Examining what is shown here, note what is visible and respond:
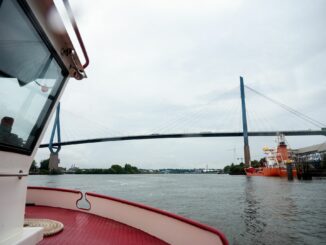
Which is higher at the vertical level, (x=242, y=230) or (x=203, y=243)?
→ (x=203, y=243)

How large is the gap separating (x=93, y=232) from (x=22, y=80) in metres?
2.21

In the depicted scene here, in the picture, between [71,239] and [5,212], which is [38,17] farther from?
[71,239]

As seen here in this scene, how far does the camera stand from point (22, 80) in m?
1.64

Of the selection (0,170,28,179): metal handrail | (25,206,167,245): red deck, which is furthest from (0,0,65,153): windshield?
(25,206,167,245): red deck

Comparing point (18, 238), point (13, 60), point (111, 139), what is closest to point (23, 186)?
point (18, 238)

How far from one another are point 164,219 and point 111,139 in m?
43.0

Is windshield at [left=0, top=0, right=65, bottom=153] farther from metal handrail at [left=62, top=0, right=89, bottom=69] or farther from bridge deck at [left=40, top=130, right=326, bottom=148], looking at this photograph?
bridge deck at [left=40, top=130, right=326, bottom=148]

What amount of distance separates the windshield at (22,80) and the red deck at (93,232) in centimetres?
141

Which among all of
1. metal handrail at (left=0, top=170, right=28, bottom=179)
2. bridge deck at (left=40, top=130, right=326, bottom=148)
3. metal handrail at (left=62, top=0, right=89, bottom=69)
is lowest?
metal handrail at (left=0, top=170, right=28, bottom=179)

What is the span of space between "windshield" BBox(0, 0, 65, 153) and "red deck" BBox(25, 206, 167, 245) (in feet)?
4.62

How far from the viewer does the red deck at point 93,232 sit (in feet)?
9.01

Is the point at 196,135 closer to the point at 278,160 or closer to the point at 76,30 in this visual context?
the point at 278,160

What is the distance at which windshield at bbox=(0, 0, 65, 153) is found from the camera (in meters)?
1.45

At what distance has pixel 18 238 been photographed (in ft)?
5.33
